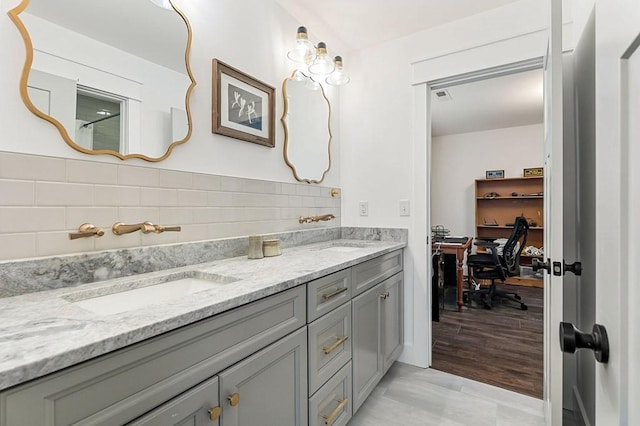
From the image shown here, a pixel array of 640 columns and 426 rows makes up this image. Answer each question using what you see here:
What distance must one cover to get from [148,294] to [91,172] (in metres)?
0.47

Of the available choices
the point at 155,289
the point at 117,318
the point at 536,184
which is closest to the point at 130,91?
the point at 155,289

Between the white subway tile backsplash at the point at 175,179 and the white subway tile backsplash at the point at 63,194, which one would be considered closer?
the white subway tile backsplash at the point at 63,194

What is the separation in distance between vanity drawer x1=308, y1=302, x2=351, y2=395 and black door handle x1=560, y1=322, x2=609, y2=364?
84cm

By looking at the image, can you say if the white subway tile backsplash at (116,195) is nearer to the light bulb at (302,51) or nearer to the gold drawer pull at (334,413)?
the gold drawer pull at (334,413)

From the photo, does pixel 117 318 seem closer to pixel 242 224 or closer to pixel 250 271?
pixel 250 271

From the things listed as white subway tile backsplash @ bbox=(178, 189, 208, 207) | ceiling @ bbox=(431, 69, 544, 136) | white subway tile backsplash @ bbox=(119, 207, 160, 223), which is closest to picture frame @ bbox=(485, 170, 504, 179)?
ceiling @ bbox=(431, 69, 544, 136)

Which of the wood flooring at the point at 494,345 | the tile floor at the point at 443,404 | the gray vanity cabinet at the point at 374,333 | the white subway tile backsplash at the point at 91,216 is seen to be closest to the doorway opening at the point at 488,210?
the wood flooring at the point at 494,345

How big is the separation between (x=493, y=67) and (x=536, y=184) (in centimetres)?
389

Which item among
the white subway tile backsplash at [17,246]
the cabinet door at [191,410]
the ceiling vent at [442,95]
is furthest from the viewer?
the ceiling vent at [442,95]

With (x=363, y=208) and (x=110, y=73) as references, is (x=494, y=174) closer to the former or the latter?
(x=363, y=208)

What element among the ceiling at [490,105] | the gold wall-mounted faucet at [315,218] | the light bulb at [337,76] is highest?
the ceiling at [490,105]

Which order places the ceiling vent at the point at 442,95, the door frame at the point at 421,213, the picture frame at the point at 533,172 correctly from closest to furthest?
the door frame at the point at 421,213
the ceiling vent at the point at 442,95
the picture frame at the point at 533,172

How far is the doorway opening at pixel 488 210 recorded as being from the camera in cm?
228

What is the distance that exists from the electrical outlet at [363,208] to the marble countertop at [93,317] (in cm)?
125
